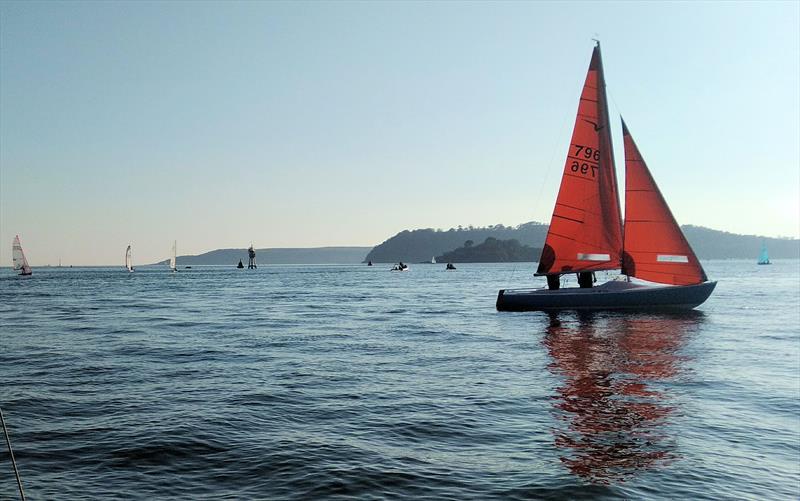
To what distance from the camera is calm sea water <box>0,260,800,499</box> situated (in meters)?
9.28

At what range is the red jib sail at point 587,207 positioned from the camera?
39.8 m

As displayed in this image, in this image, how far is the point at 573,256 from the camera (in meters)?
40.1

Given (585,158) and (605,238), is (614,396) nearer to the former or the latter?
(605,238)

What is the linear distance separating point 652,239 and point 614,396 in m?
24.8

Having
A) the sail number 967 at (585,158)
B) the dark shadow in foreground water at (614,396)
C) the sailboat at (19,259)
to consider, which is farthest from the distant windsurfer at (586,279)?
the sailboat at (19,259)

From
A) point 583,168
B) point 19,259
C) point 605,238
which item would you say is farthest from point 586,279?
point 19,259

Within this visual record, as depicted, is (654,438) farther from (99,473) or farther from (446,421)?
(99,473)

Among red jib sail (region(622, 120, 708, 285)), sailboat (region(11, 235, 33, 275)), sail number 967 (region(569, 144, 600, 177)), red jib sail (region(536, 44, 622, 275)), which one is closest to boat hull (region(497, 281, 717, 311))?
red jib sail (region(622, 120, 708, 285))

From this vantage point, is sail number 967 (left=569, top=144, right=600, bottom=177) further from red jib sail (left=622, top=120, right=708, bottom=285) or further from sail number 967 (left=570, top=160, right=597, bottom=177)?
red jib sail (left=622, top=120, right=708, bottom=285)

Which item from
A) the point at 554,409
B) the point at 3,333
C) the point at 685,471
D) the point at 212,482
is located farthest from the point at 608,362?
the point at 3,333

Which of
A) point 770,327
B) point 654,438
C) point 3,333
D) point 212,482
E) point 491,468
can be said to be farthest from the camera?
point 770,327

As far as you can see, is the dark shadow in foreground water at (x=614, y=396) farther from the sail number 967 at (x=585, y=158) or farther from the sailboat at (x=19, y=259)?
the sailboat at (x=19, y=259)

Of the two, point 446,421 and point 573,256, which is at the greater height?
point 573,256

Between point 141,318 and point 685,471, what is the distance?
34.7 meters
